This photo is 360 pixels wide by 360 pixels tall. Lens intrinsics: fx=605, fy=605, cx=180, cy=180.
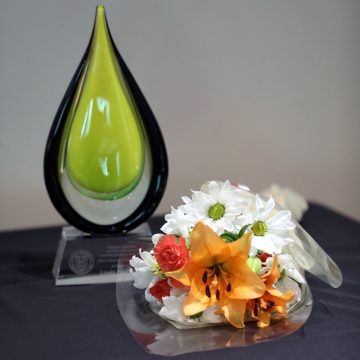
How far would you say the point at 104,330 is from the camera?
0.76m

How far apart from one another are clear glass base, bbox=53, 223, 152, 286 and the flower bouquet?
0.70 ft

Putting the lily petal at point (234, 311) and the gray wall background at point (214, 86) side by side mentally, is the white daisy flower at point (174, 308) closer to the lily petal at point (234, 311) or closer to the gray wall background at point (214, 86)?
the lily petal at point (234, 311)

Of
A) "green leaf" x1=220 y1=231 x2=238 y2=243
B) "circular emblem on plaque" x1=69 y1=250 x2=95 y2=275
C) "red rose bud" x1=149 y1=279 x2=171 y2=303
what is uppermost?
"green leaf" x1=220 y1=231 x2=238 y2=243

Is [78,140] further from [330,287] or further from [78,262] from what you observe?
[330,287]

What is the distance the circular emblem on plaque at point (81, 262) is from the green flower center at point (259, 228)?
0.35m

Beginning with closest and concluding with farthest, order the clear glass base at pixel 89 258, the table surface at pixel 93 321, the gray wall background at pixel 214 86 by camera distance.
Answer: the table surface at pixel 93 321, the clear glass base at pixel 89 258, the gray wall background at pixel 214 86

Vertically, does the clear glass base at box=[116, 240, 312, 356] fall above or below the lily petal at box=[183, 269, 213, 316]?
below

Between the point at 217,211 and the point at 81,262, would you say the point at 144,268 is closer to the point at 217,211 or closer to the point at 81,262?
the point at 217,211

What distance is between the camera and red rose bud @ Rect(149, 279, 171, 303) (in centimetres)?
76

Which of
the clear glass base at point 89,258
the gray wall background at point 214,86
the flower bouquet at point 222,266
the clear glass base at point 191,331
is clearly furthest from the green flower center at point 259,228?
the gray wall background at point 214,86

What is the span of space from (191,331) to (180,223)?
0.44 ft

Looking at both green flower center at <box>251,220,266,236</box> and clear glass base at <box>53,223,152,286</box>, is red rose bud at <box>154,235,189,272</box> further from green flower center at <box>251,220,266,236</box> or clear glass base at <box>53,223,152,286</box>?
clear glass base at <box>53,223,152,286</box>

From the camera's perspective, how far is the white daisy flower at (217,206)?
2.50ft

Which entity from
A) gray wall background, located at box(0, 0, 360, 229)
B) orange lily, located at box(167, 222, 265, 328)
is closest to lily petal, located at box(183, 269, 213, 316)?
orange lily, located at box(167, 222, 265, 328)
